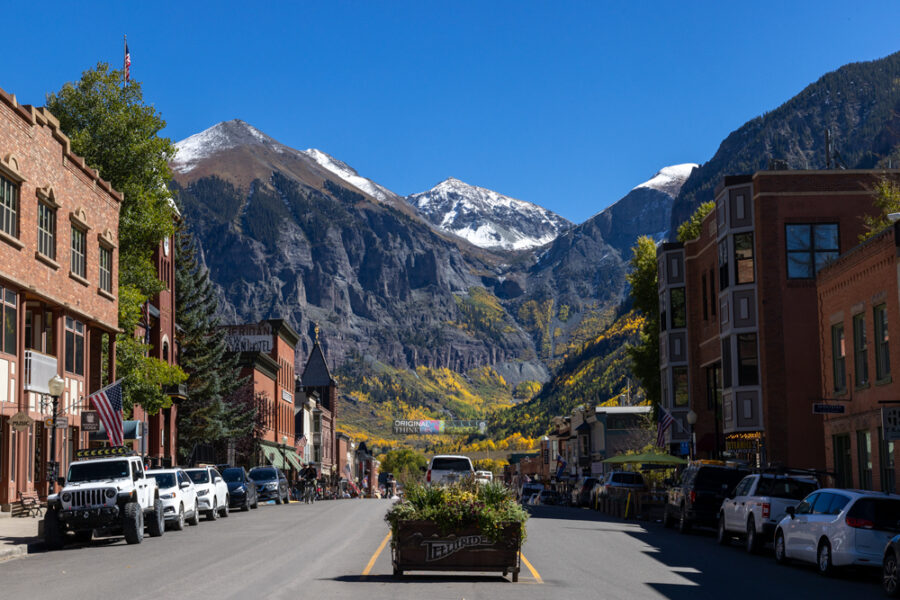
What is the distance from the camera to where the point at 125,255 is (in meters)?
52.1

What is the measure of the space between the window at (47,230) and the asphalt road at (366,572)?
46.8 ft

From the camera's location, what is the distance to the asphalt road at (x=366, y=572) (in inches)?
639

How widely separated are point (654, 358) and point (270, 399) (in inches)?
1600

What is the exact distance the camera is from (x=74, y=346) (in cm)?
4322

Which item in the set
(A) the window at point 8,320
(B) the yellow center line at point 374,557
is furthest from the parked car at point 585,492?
(B) the yellow center line at point 374,557

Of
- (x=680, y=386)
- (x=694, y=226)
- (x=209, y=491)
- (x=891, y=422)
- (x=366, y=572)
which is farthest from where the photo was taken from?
(x=694, y=226)

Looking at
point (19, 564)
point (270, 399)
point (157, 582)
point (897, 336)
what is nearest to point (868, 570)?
point (897, 336)

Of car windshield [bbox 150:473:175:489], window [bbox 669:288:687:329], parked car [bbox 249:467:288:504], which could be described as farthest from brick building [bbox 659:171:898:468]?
parked car [bbox 249:467:288:504]

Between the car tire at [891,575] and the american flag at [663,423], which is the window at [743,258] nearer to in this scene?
the american flag at [663,423]

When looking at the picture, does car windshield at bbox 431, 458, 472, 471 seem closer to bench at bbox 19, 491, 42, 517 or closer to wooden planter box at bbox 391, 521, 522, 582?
bench at bbox 19, 491, 42, 517

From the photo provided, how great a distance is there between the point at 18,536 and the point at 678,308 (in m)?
38.7

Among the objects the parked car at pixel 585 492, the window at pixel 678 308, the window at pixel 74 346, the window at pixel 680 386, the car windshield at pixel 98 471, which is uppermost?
the window at pixel 678 308

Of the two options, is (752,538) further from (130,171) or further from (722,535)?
(130,171)

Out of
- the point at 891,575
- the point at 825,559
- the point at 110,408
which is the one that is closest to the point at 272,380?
the point at 110,408
